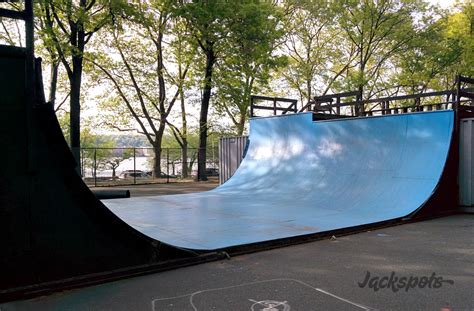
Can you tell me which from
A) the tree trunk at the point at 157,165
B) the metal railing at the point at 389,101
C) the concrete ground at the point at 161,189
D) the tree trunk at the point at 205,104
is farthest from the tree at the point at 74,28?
the metal railing at the point at 389,101

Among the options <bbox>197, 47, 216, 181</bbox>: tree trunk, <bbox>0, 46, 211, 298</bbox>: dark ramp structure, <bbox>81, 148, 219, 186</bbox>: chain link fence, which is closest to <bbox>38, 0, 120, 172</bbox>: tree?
<bbox>81, 148, 219, 186</bbox>: chain link fence

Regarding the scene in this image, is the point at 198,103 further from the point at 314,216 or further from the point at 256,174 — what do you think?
the point at 314,216

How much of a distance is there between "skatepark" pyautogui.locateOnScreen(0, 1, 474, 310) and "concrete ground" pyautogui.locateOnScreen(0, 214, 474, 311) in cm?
2

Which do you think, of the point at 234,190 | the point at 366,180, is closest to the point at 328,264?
the point at 366,180

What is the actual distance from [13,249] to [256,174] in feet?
34.3

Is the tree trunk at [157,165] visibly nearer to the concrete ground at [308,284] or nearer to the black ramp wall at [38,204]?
the concrete ground at [308,284]

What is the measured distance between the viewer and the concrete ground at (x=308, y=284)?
403 centimetres

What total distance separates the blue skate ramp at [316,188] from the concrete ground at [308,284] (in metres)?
0.99

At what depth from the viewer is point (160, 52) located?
1113 inches

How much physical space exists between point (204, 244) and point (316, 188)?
586 centimetres

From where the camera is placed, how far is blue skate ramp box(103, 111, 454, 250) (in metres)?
7.61

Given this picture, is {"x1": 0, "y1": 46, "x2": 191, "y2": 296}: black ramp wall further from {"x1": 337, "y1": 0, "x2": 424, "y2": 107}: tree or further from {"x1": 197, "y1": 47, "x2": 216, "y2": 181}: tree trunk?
{"x1": 337, "y1": 0, "x2": 424, "y2": 107}: tree

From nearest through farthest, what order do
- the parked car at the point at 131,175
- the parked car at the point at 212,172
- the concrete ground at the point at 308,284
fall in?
the concrete ground at the point at 308,284
the parked car at the point at 131,175
the parked car at the point at 212,172

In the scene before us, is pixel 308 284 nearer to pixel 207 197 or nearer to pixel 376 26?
pixel 207 197
